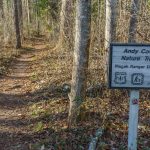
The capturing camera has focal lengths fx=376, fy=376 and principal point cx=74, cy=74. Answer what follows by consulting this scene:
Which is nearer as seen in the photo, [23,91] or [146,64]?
[146,64]

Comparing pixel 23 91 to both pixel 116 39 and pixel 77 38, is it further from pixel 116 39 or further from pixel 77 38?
pixel 77 38

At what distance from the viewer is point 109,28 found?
9336 millimetres

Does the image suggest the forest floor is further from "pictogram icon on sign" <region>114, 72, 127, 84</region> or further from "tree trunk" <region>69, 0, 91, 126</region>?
"pictogram icon on sign" <region>114, 72, 127, 84</region>

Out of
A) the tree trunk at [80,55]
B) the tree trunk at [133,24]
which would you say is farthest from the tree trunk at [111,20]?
the tree trunk at [80,55]

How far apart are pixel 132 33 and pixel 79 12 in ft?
6.74

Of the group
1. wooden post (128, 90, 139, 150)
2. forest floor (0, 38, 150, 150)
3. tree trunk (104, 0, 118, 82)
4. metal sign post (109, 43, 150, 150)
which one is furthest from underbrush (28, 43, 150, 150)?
metal sign post (109, 43, 150, 150)

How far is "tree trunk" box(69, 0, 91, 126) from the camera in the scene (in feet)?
23.6

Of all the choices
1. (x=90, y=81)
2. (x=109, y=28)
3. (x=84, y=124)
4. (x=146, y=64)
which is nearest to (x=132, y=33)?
(x=109, y=28)

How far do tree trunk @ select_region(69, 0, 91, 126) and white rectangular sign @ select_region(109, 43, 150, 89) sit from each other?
6.49ft

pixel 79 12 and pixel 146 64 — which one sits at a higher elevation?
pixel 79 12

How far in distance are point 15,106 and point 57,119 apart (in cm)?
242

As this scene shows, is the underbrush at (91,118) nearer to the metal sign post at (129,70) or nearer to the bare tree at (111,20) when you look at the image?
the bare tree at (111,20)

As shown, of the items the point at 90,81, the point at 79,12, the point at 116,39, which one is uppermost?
the point at 79,12

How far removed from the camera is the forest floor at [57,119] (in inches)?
272
